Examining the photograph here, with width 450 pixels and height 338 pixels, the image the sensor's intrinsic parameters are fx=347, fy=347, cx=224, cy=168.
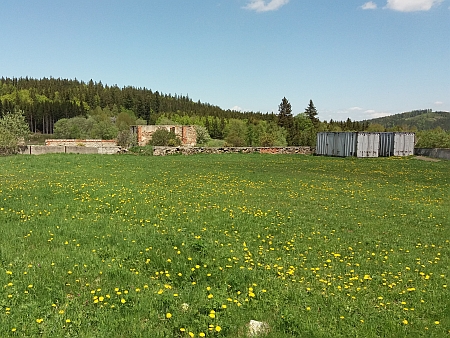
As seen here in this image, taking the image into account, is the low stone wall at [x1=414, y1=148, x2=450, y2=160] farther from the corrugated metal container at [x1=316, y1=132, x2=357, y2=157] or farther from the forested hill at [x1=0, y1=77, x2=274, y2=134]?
the forested hill at [x1=0, y1=77, x2=274, y2=134]

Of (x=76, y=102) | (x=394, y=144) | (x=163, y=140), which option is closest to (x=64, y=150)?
(x=163, y=140)

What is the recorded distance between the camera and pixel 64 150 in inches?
1401

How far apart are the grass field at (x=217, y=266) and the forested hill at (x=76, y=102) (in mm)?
129278

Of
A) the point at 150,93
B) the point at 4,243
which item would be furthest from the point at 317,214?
the point at 150,93

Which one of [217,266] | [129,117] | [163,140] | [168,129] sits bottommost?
[217,266]

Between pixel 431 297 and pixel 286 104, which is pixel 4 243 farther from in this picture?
pixel 286 104

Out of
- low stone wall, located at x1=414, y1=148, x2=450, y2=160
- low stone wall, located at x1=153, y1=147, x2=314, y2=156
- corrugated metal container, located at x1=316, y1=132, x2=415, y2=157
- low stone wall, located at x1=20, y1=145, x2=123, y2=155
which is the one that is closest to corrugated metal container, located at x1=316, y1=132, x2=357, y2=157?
corrugated metal container, located at x1=316, y1=132, x2=415, y2=157

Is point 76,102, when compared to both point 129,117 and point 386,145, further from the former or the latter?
point 386,145

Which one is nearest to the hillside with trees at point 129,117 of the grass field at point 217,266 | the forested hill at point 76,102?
the forested hill at point 76,102

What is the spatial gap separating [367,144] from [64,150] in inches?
1243

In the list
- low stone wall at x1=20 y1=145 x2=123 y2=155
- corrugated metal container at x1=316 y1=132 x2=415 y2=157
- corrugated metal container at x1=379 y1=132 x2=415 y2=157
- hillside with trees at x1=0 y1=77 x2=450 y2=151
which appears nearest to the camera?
low stone wall at x1=20 y1=145 x2=123 y2=155

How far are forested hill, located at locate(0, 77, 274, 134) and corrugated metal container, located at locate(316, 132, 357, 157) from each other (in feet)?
352

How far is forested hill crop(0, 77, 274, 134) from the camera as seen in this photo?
126m

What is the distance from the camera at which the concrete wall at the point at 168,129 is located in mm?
55094
